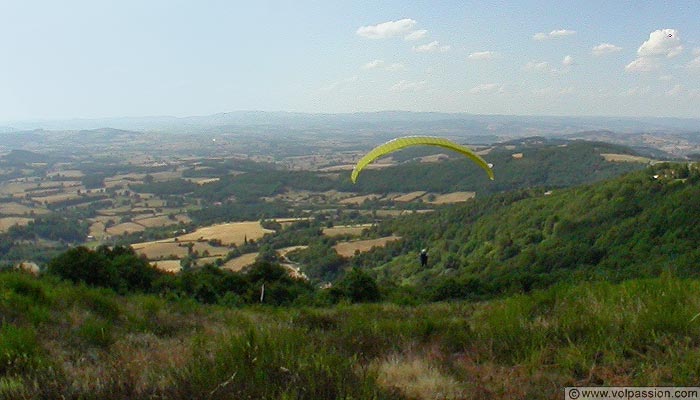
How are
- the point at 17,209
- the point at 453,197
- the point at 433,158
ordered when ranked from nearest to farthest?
the point at 17,209 < the point at 453,197 < the point at 433,158

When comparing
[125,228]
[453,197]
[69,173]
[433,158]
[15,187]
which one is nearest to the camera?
[125,228]

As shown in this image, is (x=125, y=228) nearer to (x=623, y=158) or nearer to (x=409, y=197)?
(x=409, y=197)

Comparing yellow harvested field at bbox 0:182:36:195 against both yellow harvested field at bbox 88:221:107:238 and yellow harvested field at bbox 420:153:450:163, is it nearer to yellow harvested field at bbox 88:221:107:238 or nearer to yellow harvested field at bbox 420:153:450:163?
yellow harvested field at bbox 88:221:107:238

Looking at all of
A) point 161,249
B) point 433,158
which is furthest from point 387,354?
point 433,158

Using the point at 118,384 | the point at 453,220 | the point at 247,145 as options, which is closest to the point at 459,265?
the point at 453,220

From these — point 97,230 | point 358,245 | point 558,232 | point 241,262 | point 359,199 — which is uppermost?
point 558,232

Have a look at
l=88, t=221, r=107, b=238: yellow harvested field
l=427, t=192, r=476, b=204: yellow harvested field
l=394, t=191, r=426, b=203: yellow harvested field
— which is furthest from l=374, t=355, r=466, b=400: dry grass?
l=394, t=191, r=426, b=203: yellow harvested field

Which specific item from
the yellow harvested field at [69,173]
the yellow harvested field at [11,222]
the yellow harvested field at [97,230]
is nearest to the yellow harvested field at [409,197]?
the yellow harvested field at [97,230]
